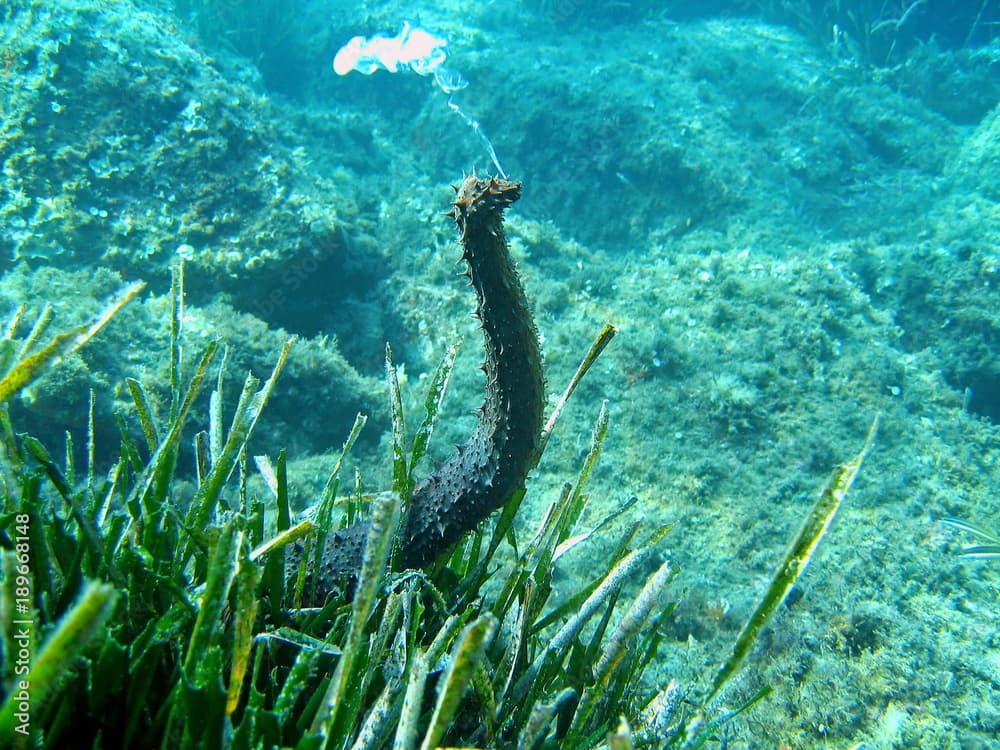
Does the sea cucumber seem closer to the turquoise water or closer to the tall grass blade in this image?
the tall grass blade

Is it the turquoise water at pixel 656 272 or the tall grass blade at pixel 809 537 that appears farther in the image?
the turquoise water at pixel 656 272

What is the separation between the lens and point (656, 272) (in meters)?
6.10

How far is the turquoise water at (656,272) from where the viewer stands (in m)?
3.27

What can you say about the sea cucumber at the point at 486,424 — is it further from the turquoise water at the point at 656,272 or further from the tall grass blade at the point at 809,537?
the turquoise water at the point at 656,272

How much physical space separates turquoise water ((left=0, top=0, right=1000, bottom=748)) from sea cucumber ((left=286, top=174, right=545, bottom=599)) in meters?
1.86

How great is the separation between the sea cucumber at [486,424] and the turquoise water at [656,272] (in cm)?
186

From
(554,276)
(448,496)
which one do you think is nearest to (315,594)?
(448,496)

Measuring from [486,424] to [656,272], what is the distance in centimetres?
493

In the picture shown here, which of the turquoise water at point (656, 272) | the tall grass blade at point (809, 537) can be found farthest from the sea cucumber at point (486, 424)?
the turquoise water at point (656, 272)

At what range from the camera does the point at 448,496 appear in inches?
70.6

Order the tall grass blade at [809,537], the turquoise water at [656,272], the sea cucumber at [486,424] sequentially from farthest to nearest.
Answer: the turquoise water at [656,272], the sea cucumber at [486,424], the tall grass blade at [809,537]

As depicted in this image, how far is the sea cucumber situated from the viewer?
1412 mm

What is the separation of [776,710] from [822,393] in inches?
117

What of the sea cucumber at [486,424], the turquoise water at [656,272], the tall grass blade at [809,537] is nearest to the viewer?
the tall grass blade at [809,537]
